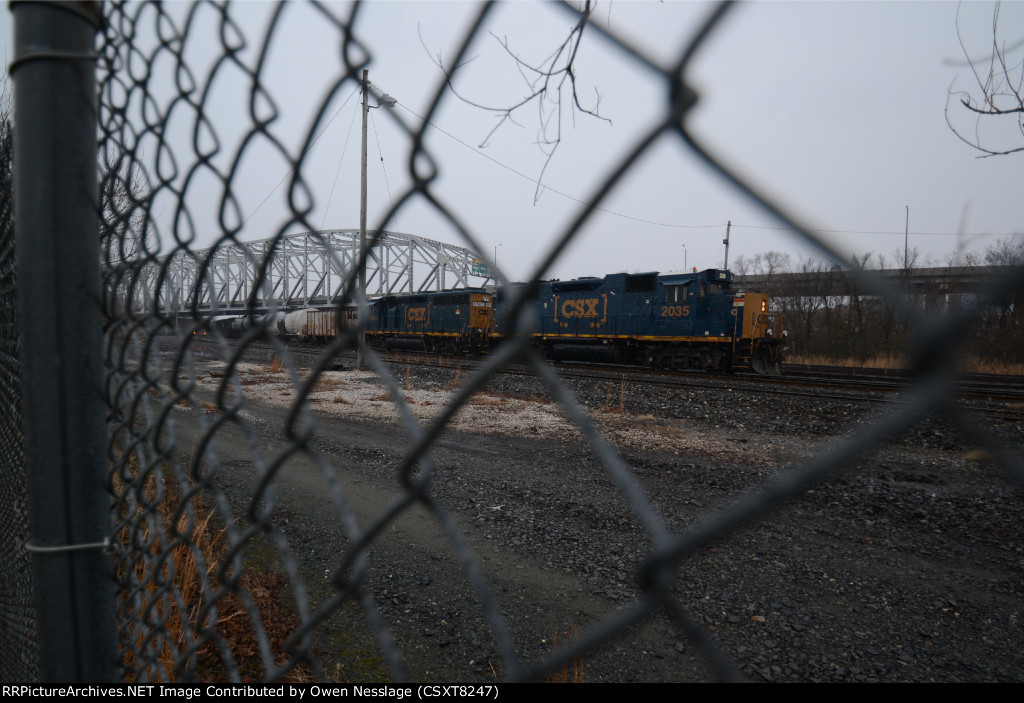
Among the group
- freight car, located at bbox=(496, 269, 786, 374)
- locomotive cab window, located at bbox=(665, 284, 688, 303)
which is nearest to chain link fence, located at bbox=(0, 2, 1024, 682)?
freight car, located at bbox=(496, 269, 786, 374)

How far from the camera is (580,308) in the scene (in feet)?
Result: 59.3

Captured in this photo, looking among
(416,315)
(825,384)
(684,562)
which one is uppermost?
(416,315)

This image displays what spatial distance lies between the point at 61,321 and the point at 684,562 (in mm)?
3334

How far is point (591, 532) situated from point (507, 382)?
8.36m

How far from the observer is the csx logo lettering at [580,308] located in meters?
17.7

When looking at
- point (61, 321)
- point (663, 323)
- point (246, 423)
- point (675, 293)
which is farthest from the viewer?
point (663, 323)

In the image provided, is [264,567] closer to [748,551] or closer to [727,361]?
[748,551]

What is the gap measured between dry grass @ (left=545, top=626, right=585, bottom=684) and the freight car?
1306 centimetres

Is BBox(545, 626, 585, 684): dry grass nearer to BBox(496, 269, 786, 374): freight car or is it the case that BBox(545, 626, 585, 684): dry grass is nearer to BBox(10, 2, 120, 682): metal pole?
BBox(10, 2, 120, 682): metal pole

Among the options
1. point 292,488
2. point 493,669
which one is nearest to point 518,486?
point 292,488

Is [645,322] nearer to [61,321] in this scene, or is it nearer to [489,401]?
[489,401]

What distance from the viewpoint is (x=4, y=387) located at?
5.92ft

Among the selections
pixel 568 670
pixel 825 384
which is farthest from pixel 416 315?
pixel 568 670

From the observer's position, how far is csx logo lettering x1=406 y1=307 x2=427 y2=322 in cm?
2327
